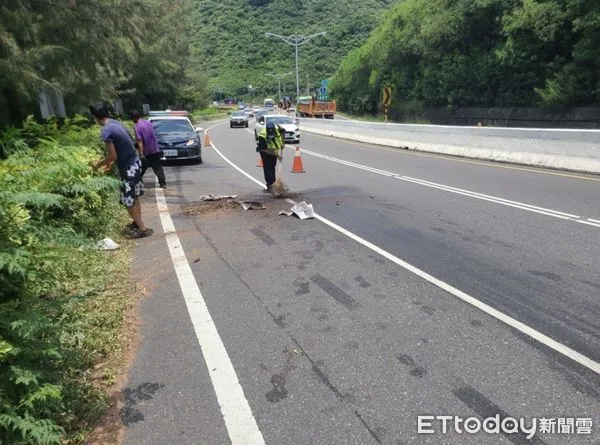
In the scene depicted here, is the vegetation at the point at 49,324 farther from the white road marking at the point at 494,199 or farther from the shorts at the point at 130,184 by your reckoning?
the white road marking at the point at 494,199

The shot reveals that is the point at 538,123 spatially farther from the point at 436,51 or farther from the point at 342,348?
the point at 342,348

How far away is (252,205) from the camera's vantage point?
9414mm

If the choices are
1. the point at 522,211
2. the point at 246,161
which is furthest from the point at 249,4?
the point at 522,211

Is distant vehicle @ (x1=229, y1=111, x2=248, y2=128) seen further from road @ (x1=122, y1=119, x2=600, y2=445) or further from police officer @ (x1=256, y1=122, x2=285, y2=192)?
road @ (x1=122, y1=119, x2=600, y2=445)

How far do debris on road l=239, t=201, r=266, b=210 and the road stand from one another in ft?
1.75

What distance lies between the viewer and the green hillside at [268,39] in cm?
12800

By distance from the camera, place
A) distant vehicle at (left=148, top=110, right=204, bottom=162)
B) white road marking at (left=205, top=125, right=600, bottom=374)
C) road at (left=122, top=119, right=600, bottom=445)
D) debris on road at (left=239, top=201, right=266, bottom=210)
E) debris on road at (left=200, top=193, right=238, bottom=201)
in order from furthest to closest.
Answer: distant vehicle at (left=148, top=110, right=204, bottom=162)
debris on road at (left=200, top=193, right=238, bottom=201)
debris on road at (left=239, top=201, right=266, bottom=210)
white road marking at (left=205, top=125, right=600, bottom=374)
road at (left=122, top=119, right=600, bottom=445)

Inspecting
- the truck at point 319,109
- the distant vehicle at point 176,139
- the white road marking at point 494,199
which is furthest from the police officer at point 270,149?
the truck at point 319,109

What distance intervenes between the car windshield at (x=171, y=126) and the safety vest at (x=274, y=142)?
7043 mm

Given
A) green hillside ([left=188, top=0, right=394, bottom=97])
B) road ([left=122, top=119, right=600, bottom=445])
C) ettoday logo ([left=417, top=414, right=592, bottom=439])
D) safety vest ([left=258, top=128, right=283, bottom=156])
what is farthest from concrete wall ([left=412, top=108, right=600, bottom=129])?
green hillside ([left=188, top=0, right=394, bottom=97])

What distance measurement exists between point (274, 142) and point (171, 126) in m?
7.72

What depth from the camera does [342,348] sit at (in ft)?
12.8

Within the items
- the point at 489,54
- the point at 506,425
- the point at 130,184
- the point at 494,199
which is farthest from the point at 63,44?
the point at 489,54

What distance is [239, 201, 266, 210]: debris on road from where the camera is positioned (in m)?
9.27
